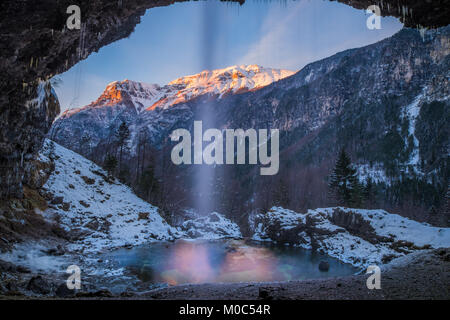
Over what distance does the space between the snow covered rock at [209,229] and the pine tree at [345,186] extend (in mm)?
20004

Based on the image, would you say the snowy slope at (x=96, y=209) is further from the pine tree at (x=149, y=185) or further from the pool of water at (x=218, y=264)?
the pine tree at (x=149, y=185)

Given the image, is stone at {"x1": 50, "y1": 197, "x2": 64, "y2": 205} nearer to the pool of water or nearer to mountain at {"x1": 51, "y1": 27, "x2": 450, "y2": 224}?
the pool of water

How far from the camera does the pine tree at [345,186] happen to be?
3859 cm

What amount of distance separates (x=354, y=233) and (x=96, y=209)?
32.1 m

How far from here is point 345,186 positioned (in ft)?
132

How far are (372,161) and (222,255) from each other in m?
109

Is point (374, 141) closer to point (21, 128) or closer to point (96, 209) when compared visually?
point (96, 209)

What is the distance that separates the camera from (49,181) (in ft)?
82.4

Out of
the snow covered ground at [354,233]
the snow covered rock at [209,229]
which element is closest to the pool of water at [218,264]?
the snow covered ground at [354,233]

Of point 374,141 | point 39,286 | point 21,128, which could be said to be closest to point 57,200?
point 21,128

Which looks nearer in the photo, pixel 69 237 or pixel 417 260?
pixel 417 260

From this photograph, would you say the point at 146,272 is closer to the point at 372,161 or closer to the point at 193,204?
the point at 193,204
